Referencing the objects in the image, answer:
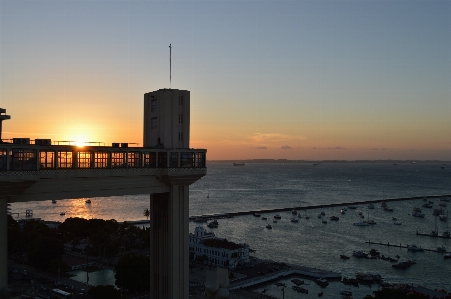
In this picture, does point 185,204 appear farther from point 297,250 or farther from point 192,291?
point 297,250

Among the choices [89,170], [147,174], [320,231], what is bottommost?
[320,231]

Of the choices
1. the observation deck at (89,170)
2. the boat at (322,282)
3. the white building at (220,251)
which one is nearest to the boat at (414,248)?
the boat at (322,282)

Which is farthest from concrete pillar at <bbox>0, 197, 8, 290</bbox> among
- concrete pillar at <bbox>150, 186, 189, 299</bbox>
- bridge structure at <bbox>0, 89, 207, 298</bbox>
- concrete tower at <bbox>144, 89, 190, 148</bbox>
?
concrete tower at <bbox>144, 89, 190, 148</bbox>

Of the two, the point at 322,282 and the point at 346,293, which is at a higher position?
the point at 322,282

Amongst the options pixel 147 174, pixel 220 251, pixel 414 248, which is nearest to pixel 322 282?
pixel 220 251

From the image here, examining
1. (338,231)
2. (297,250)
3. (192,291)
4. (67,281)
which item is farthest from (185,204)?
(338,231)

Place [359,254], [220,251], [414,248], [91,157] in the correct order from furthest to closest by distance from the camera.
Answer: [414,248], [359,254], [220,251], [91,157]

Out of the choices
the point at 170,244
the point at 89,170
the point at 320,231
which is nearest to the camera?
the point at 89,170

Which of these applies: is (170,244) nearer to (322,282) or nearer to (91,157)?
(91,157)
